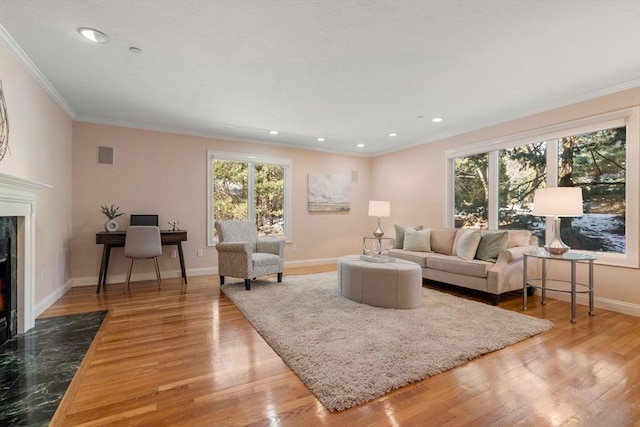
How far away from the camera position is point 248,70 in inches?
113

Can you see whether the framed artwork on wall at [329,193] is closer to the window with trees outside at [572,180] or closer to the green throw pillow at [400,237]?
the green throw pillow at [400,237]

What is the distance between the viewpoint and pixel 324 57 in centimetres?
264

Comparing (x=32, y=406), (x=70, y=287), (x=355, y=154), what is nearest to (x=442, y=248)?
(x=355, y=154)

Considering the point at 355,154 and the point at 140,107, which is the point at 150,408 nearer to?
the point at 140,107

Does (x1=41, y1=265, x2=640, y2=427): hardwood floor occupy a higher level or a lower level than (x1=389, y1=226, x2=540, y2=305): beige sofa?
lower

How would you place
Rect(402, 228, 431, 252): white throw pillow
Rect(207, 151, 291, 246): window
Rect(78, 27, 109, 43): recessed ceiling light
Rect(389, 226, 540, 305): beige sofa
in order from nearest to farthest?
Rect(78, 27, 109, 43): recessed ceiling light, Rect(389, 226, 540, 305): beige sofa, Rect(402, 228, 431, 252): white throw pillow, Rect(207, 151, 291, 246): window

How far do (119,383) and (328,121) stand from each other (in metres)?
3.81

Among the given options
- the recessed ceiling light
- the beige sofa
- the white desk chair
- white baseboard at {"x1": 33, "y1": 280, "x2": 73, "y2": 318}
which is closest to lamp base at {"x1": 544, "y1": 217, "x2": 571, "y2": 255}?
the beige sofa

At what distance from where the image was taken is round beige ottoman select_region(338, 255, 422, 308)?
10.6 ft

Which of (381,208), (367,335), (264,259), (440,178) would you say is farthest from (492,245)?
(264,259)

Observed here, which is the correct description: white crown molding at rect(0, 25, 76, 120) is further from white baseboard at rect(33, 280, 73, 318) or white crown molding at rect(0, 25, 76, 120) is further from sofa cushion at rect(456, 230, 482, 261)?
sofa cushion at rect(456, 230, 482, 261)

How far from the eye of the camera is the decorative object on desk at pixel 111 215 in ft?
14.0

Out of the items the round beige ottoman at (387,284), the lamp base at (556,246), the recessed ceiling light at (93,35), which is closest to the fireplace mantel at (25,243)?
the recessed ceiling light at (93,35)

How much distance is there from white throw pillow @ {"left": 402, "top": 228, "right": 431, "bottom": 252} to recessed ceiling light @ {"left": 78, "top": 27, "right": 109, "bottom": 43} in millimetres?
4366
